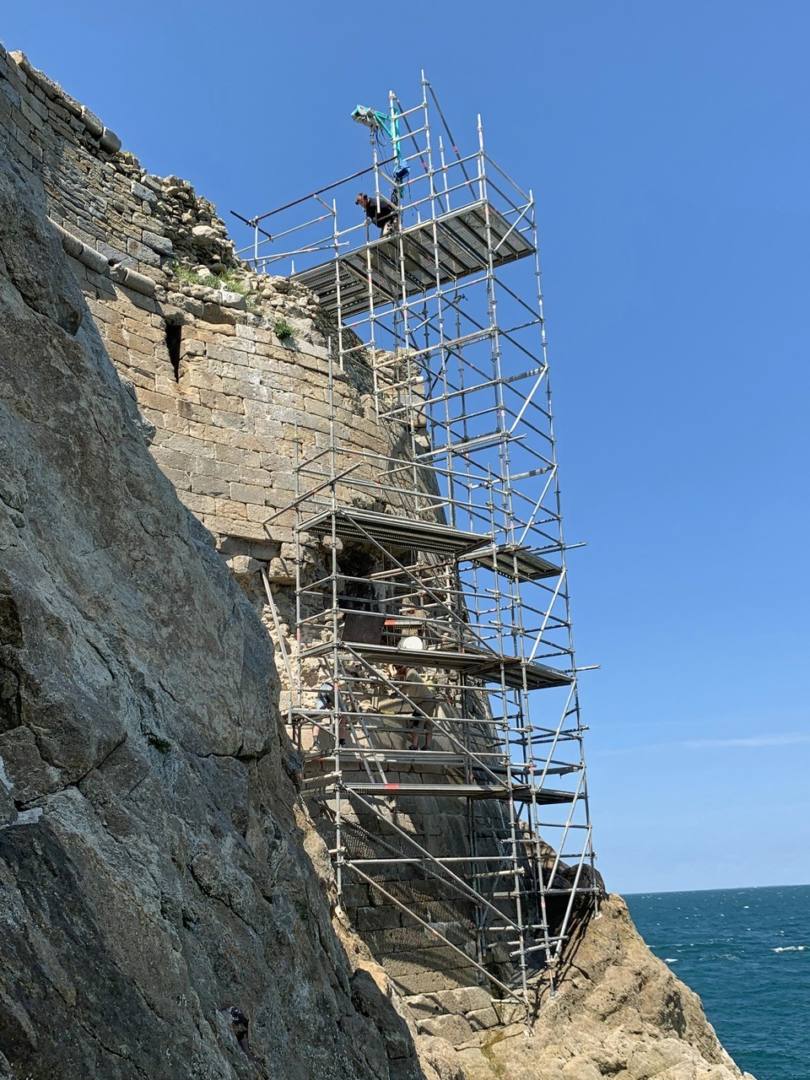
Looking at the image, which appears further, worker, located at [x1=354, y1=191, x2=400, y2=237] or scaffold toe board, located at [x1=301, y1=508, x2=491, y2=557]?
worker, located at [x1=354, y1=191, x2=400, y2=237]

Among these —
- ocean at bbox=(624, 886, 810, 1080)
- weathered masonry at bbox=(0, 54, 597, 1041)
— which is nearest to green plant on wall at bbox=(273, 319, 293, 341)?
weathered masonry at bbox=(0, 54, 597, 1041)

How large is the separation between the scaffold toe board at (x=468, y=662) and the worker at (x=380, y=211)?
7001mm

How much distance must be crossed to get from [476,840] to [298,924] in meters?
6.53

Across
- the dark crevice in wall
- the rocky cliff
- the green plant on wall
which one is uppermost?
the green plant on wall

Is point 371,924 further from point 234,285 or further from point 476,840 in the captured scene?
point 234,285

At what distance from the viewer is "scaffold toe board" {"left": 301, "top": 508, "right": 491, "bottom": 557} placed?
12172 millimetres

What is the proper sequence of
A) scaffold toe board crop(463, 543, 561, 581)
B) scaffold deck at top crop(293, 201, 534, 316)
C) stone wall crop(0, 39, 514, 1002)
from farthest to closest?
1. scaffold deck at top crop(293, 201, 534, 316)
2. scaffold toe board crop(463, 543, 561, 581)
3. stone wall crop(0, 39, 514, 1002)

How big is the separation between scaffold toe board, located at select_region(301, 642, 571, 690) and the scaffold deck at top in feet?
18.9

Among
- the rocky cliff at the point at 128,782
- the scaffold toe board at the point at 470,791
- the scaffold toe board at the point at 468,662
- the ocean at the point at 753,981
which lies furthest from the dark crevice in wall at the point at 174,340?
the ocean at the point at 753,981

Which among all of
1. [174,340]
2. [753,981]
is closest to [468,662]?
[174,340]

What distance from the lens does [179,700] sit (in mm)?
6008

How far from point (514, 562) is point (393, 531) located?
1.68 meters

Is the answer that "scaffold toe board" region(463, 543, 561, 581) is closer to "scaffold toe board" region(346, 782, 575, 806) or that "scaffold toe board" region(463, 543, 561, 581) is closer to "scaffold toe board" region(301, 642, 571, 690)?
"scaffold toe board" region(301, 642, 571, 690)

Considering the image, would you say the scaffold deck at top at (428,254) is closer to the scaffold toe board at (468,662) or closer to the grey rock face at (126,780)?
the scaffold toe board at (468,662)
